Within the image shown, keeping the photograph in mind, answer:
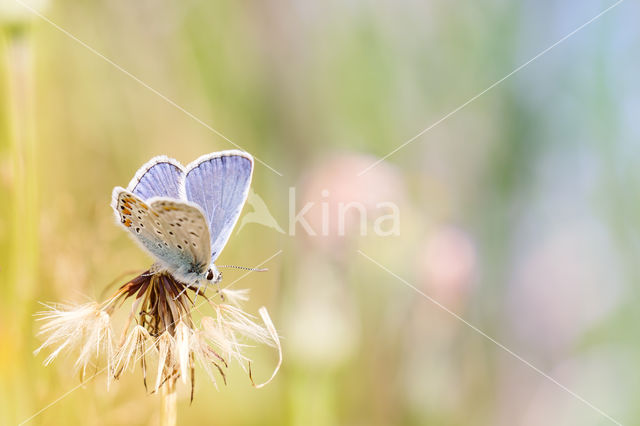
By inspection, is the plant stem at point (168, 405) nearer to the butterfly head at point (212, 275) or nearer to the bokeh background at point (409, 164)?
the butterfly head at point (212, 275)

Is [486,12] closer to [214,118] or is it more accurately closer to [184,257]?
[214,118]

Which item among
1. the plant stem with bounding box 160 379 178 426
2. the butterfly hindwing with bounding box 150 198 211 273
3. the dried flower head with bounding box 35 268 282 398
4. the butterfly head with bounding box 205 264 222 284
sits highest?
the butterfly hindwing with bounding box 150 198 211 273

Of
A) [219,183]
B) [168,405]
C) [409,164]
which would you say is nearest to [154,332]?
[168,405]

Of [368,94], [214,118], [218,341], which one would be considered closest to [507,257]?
[368,94]

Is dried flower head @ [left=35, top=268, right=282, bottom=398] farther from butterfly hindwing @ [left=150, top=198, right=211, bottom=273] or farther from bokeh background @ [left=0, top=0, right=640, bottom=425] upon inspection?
bokeh background @ [left=0, top=0, right=640, bottom=425]

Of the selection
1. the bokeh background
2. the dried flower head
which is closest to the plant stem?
the dried flower head

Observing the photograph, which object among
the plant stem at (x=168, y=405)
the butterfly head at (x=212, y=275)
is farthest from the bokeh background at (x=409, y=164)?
the plant stem at (x=168, y=405)
